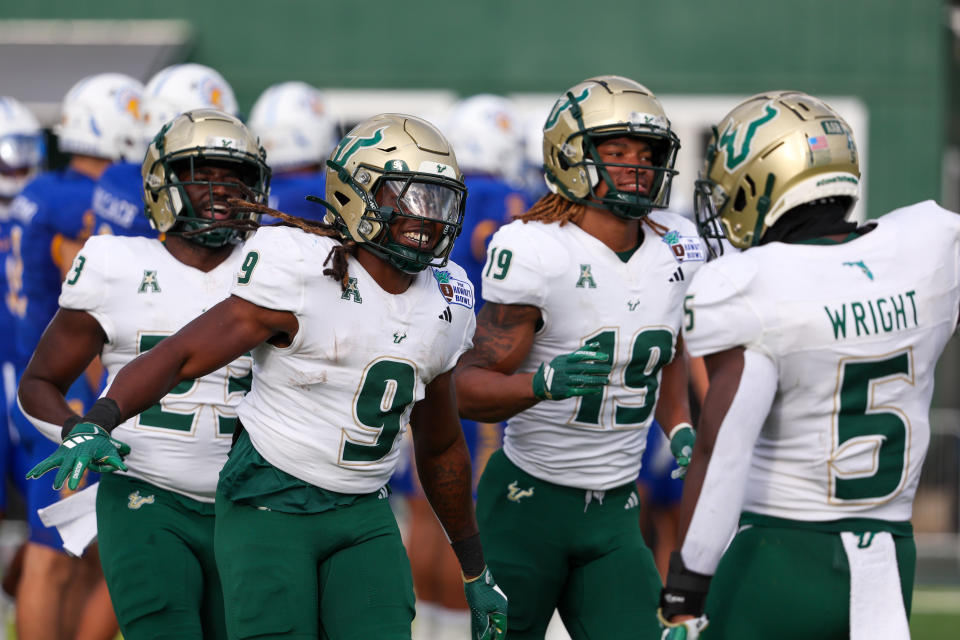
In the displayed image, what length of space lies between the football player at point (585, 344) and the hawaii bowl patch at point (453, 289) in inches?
8.6

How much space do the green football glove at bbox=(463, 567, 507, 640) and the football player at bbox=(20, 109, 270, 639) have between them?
2.44ft

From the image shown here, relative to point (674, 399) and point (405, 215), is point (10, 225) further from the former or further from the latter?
point (405, 215)

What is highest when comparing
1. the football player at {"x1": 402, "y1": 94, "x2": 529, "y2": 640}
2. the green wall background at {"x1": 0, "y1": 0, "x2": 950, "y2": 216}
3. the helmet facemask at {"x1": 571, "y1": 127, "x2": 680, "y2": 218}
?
the green wall background at {"x1": 0, "y1": 0, "x2": 950, "y2": 216}

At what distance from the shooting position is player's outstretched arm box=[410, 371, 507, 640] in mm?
3910

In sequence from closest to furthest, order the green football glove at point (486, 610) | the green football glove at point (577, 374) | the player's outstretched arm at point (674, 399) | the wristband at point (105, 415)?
the wristband at point (105, 415) → the green football glove at point (577, 374) → the green football glove at point (486, 610) → the player's outstretched arm at point (674, 399)

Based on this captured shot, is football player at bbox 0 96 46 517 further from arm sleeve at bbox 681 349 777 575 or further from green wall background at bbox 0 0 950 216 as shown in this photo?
green wall background at bbox 0 0 950 216

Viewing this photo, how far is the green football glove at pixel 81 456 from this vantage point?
328 centimetres

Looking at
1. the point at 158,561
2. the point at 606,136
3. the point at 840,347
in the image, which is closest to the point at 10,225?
the point at 158,561

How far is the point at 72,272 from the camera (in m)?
4.16

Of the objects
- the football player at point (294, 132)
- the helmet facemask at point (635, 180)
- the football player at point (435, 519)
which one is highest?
the football player at point (294, 132)

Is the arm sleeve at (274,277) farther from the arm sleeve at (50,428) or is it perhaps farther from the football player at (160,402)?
the arm sleeve at (50,428)

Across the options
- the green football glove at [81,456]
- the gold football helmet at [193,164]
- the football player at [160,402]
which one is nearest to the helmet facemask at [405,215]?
the football player at [160,402]

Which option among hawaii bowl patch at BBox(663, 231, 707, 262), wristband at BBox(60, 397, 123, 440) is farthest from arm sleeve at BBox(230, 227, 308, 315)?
hawaii bowl patch at BBox(663, 231, 707, 262)

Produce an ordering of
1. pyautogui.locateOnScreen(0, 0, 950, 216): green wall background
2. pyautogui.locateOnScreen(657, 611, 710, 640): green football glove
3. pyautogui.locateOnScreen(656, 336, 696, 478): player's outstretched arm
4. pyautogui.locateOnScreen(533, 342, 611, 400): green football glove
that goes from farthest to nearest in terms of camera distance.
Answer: pyautogui.locateOnScreen(0, 0, 950, 216): green wall background → pyautogui.locateOnScreen(656, 336, 696, 478): player's outstretched arm → pyautogui.locateOnScreen(533, 342, 611, 400): green football glove → pyautogui.locateOnScreen(657, 611, 710, 640): green football glove
